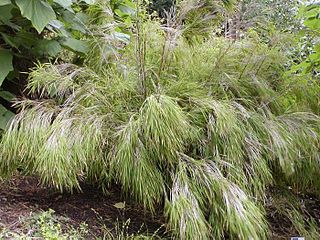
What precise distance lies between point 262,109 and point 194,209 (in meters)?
0.80

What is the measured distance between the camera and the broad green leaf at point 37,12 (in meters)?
2.05

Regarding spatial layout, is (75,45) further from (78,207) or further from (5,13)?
(78,207)

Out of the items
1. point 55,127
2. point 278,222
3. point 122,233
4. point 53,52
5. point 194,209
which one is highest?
point 53,52

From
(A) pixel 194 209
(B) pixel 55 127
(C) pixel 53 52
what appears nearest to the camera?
(A) pixel 194 209

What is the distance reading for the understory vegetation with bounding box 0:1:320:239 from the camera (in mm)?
1880

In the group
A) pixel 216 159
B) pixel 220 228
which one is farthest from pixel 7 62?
pixel 220 228

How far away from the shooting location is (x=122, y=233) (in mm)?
1903

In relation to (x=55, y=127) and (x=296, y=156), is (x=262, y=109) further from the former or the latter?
(x=55, y=127)

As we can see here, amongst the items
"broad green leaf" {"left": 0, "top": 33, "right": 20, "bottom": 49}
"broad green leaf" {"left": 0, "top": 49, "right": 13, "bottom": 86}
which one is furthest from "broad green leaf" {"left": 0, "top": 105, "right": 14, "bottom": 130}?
"broad green leaf" {"left": 0, "top": 33, "right": 20, "bottom": 49}

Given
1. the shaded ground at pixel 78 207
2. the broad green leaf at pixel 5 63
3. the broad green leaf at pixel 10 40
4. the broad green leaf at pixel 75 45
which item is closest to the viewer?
the shaded ground at pixel 78 207

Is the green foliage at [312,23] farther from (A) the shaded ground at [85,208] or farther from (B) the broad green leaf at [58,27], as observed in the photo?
(B) the broad green leaf at [58,27]

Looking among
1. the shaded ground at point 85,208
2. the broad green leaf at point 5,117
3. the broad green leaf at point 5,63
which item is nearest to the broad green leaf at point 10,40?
the broad green leaf at point 5,63

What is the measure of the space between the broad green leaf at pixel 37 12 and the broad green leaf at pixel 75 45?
1.03 feet

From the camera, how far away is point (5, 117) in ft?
7.36
